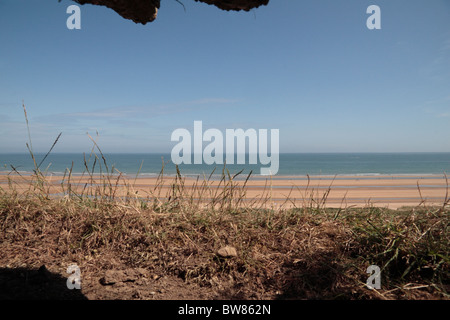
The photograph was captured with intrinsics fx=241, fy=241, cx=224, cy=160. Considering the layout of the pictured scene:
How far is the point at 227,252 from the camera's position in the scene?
224 cm

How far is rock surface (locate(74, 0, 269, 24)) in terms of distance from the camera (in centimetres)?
184

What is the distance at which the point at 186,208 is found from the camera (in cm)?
297

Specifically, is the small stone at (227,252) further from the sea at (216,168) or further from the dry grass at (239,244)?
the sea at (216,168)

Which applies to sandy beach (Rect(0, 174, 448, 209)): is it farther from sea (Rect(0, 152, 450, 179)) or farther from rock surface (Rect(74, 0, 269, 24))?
rock surface (Rect(74, 0, 269, 24))

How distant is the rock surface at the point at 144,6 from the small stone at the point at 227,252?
2062 millimetres

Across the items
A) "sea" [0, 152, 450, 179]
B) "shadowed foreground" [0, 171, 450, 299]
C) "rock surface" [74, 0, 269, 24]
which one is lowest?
"sea" [0, 152, 450, 179]

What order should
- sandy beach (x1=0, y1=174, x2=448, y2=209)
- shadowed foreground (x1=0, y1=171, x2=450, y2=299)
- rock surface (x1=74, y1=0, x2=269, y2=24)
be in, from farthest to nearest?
sandy beach (x1=0, y1=174, x2=448, y2=209)
shadowed foreground (x1=0, y1=171, x2=450, y2=299)
rock surface (x1=74, y1=0, x2=269, y2=24)

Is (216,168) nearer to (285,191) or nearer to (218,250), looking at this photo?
(218,250)

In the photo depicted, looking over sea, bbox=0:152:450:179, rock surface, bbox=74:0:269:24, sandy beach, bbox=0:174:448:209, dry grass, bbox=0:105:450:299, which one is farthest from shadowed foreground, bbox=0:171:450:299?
rock surface, bbox=74:0:269:24

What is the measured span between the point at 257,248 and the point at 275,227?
1.41 feet

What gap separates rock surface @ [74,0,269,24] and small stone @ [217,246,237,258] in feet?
6.76
